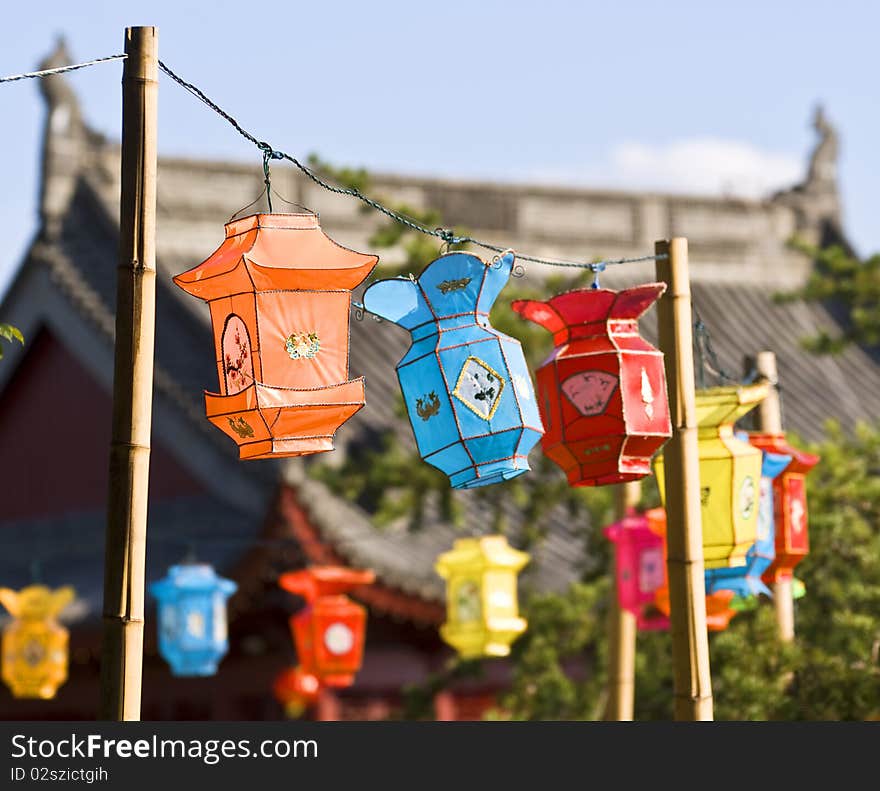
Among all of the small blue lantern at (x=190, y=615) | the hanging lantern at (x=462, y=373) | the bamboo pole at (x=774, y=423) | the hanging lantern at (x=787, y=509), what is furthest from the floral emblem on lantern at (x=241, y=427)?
the small blue lantern at (x=190, y=615)

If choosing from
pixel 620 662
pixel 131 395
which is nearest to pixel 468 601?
pixel 620 662

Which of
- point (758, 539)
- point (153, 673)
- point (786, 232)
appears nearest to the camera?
point (758, 539)

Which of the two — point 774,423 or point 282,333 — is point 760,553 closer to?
point 774,423

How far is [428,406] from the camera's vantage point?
7.66m

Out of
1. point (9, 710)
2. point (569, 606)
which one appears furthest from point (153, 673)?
point (569, 606)

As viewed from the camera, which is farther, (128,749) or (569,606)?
(569,606)

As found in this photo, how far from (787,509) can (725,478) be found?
110 centimetres

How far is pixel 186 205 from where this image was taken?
915 inches

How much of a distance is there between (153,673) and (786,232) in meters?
12.6

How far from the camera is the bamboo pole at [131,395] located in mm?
6336

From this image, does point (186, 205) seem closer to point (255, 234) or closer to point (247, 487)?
point (247, 487)

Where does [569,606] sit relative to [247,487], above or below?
below

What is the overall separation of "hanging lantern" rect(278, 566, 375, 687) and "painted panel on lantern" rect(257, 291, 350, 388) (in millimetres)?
7076

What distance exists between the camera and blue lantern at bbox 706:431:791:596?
950 centimetres
